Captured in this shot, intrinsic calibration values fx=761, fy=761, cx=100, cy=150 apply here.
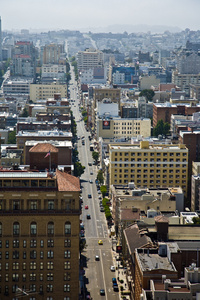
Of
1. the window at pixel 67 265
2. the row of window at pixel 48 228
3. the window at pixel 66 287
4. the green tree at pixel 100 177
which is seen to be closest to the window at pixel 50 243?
the row of window at pixel 48 228

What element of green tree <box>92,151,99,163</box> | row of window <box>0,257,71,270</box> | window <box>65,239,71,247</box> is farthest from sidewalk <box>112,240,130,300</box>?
green tree <box>92,151,99,163</box>

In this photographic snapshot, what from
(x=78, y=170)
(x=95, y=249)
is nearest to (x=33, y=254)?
(x=95, y=249)

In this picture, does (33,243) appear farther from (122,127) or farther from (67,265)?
(122,127)

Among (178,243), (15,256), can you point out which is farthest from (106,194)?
(15,256)

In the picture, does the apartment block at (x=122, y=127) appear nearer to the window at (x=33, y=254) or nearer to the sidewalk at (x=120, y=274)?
the sidewalk at (x=120, y=274)

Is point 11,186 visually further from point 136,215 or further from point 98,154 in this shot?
point 98,154

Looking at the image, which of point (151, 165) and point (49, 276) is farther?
point (151, 165)
